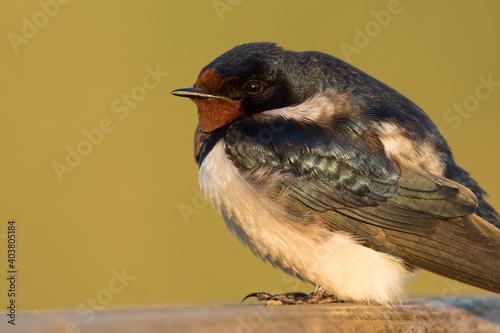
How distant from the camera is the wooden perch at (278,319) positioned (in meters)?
1.14

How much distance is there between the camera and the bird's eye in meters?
2.34

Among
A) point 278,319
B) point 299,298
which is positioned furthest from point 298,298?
point 278,319

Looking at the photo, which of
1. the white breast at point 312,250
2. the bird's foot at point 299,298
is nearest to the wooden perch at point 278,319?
the white breast at point 312,250

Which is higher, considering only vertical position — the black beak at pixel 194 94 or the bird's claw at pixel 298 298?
the black beak at pixel 194 94

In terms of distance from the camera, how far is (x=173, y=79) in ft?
12.7

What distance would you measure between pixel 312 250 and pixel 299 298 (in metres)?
0.17

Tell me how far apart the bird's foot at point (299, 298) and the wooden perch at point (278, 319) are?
0.28 metres

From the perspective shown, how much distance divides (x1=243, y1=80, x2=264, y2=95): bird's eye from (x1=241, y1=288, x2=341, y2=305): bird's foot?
660mm

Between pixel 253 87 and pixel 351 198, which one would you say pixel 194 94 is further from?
pixel 351 198

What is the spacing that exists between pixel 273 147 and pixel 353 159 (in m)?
0.25

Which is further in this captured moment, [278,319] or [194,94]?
[194,94]

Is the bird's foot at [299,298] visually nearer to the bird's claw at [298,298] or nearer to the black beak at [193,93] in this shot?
the bird's claw at [298,298]

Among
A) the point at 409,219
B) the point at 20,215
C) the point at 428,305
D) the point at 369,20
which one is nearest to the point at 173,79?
the point at 20,215

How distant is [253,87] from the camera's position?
234 centimetres
